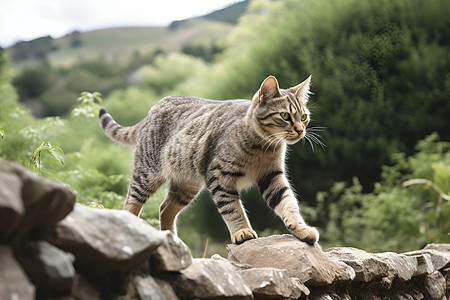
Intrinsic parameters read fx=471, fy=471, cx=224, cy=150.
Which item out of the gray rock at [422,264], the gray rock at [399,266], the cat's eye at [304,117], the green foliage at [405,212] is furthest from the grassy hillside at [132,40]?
the gray rock at [399,266]

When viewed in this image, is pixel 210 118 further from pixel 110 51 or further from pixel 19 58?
pixel 110 51

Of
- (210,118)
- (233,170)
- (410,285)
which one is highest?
(210,118)

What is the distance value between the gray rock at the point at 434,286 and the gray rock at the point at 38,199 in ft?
7.49

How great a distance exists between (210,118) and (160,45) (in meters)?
10.8

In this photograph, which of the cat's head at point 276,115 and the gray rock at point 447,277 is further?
the gray rock at point 447,277

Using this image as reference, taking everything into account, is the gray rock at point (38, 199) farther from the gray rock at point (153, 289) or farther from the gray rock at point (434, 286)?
the gray rock at point (434, 286)

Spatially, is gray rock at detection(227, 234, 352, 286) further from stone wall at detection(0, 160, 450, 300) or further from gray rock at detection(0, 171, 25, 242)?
gray rock at detection(0, 171, 25, 242)

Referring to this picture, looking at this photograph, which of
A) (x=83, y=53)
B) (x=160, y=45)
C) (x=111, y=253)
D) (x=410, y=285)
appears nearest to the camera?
(x=111, y=253)

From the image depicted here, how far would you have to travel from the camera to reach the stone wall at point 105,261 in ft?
2.85

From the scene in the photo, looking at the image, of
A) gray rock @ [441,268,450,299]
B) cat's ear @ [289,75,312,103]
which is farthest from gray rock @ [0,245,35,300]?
gray rock @ [441,268,450,299]

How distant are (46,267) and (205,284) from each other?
1.64ft

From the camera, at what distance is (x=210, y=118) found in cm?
267

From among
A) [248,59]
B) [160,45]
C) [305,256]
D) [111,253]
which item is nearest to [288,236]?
[305,256]

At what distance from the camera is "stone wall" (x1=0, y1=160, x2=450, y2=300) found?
2.85 ft
